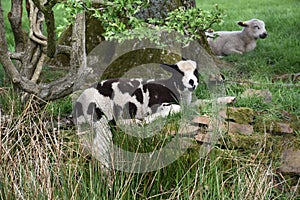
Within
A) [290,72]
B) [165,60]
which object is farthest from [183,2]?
[290,72]

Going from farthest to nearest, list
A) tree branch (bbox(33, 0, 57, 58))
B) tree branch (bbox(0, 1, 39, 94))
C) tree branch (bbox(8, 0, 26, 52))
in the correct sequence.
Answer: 1. tree branch (bbox(8, 0, 26, 52))
2. tree branch (bbox(0, 1, 39, 94))
3. tree branch (bbox(33, 0, 57, 58))

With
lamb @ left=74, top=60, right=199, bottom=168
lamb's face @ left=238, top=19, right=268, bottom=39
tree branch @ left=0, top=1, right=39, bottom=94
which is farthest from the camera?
lamb's face @ left=238, top=19, right=268, bottom=39

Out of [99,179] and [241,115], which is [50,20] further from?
[241,115]

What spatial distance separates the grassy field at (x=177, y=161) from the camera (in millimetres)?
2786

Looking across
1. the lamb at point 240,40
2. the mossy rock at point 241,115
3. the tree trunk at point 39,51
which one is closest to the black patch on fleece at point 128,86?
the tree trunk at point 39,51

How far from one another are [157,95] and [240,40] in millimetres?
4031

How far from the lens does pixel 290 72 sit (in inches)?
265

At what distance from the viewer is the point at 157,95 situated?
4375mm

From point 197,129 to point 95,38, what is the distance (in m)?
2.54

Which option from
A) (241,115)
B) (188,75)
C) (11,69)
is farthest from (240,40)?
(11,69)

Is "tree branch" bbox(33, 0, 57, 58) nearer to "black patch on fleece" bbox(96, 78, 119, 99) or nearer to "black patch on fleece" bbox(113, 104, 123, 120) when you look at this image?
"black patch on fleece" bbox(96, 78, 119, 99)

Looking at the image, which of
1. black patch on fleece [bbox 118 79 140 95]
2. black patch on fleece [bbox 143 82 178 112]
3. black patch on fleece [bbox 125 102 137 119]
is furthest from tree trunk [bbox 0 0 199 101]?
black patch on fleece [bbox 143 82 178 112]

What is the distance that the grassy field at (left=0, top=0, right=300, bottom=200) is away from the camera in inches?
110

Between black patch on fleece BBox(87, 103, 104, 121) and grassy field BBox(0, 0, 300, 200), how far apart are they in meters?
0.21
